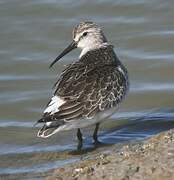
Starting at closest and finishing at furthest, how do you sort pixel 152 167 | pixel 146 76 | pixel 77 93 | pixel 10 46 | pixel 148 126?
pixel 152 167
pixel 77 93
pixel 148 126
pixel 146 76
pixel 10 46

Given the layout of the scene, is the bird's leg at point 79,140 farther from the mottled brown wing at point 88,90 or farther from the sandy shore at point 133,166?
the sandy shore at point 133,166

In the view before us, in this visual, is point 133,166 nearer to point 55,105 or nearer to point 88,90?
point 55,105

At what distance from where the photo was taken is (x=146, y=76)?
10.2 metres

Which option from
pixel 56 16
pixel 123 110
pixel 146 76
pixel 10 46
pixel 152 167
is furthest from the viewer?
pixel 56 16

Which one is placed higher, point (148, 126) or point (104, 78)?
point (104, 78)

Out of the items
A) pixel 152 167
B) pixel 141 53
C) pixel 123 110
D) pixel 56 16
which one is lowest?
pixel 152 167

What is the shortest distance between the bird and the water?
15.5 inches

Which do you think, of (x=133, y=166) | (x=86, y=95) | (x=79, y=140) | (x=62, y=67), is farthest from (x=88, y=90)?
(x=62, y=67)

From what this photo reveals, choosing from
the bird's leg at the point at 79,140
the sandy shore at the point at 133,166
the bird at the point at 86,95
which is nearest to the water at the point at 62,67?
the bird's leg at the point at 79,140

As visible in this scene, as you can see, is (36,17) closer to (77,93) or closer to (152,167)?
(77,93)

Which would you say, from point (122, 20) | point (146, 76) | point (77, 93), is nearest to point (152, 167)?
point (77, 93)

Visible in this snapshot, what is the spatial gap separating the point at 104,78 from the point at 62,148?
94 cm

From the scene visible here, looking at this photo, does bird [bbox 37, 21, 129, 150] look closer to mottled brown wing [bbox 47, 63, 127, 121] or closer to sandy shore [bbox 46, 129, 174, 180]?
mottled brown wing [bbox 47, 63, 127, 121]

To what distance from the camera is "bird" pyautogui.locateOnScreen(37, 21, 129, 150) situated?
7223 mm
